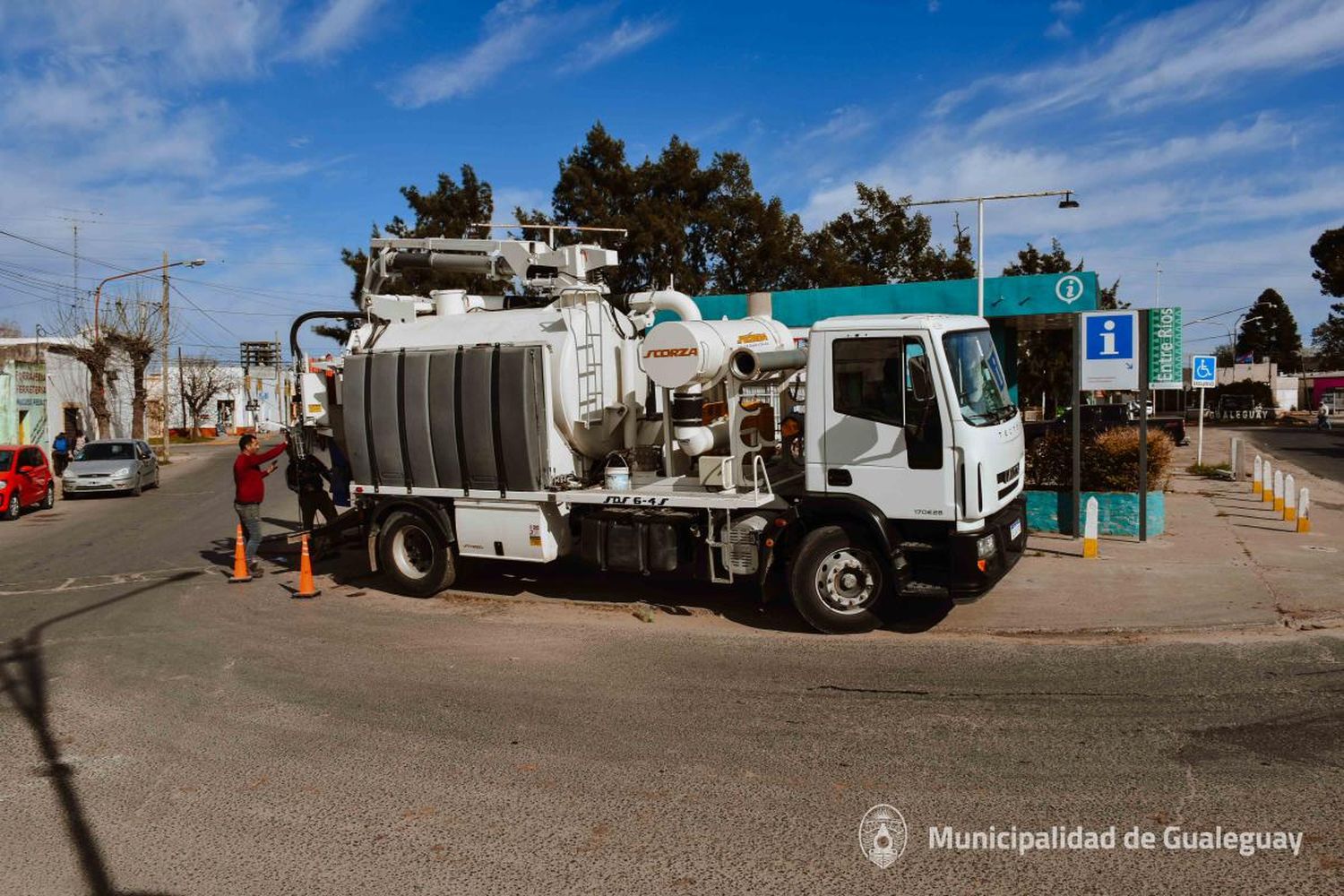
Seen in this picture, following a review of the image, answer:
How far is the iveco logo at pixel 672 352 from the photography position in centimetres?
898

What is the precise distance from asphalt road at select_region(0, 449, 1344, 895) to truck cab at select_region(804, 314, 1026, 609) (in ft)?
2.66

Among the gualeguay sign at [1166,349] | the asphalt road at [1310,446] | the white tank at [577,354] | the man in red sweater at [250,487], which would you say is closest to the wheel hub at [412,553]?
the white tank at [577,354]

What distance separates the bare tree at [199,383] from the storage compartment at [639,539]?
61.7 m

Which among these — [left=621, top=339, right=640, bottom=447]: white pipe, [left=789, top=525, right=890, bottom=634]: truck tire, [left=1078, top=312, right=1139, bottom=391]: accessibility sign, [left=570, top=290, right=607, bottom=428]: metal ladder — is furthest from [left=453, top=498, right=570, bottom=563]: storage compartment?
[left=1078, top=312, right=1139, bottom=391]: accessibility sign

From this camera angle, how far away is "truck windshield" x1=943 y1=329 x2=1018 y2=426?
26.9ft

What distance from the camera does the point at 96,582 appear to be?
12102 mm

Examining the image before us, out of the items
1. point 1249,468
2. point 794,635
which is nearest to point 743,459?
point 794,635

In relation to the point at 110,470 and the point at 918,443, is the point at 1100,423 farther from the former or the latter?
the point at 110,470

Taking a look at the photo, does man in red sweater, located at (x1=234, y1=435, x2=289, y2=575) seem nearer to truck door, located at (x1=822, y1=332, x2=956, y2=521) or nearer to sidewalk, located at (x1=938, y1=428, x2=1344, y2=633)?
truck door, located at (x1=822, y1=332, x2=956, y2=521)

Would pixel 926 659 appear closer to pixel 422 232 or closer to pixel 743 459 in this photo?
pixel 743 459

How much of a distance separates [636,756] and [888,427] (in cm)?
382

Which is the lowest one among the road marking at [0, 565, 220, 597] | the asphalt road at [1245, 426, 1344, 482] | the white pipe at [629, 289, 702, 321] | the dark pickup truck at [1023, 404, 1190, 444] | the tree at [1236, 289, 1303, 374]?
the asphalt road at [1245, 426, 1344, 482]

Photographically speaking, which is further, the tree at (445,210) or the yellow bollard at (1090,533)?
the tree at (445,210)

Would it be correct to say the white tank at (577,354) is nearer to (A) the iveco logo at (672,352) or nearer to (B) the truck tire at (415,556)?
(A) the iveco logo at (672,352)
